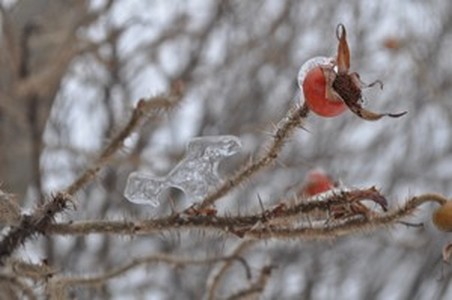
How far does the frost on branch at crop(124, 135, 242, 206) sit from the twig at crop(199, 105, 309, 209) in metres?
0.14

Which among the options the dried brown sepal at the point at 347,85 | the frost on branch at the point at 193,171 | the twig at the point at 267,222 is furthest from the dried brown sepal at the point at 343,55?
the frost on branch at the point at 193,171

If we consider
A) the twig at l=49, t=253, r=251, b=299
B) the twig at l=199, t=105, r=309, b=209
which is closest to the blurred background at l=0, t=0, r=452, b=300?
the twig at l=49, t=253, r=251, b=299

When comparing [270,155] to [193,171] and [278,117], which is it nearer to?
[193,171]

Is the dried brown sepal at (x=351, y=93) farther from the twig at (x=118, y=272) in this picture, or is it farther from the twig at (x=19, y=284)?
the twig at (x=19, y=284)

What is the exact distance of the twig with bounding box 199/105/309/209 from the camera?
1.11 m

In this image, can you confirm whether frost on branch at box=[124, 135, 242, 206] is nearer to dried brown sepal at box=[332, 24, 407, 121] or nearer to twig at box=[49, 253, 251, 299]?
twig at box=[49, 253, 251, 299]

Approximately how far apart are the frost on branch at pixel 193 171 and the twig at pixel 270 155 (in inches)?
5.4

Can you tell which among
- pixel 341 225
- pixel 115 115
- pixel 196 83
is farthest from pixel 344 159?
pixel 341 225

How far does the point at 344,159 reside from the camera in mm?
5031

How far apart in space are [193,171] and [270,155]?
9.6 inches

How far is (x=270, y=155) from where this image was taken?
3.69ft

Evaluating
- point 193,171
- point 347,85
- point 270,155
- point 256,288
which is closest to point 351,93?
point 347,85

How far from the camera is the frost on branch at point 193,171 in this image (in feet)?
4.36

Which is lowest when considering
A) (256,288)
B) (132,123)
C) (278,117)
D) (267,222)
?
(267,222)
